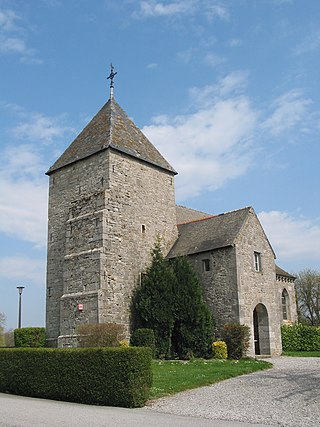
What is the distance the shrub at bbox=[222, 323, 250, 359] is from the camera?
66.6 ft

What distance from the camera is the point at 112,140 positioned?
23219 millimetres

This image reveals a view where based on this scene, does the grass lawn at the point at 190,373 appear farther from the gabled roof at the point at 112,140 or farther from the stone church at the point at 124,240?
the gabled roof at the point at 112,140

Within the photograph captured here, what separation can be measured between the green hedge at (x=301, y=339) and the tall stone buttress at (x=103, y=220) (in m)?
10.4

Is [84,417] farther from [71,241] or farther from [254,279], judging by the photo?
[254,279]

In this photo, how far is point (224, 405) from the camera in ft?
35.0

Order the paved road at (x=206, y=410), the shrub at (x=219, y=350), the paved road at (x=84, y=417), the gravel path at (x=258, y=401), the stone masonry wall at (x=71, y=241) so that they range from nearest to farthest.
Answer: the paved road at (x=84, y=417), the paved road at (x=206, y=410), the gravel path at (x=258, y=401), the shrub at (x=219, y=350), the stone masonry wall at (x=71, y=241)

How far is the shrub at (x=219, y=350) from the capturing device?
65.6 ft

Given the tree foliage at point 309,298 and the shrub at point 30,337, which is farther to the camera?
the tree foliage at point 309,298

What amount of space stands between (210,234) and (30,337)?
1042cm

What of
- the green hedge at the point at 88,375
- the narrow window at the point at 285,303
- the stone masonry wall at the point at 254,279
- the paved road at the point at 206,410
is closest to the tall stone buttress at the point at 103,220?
the stone masonry wall at the point at 254,279

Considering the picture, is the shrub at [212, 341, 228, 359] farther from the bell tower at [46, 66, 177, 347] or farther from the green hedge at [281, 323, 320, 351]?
the green hedge at [281, 323, 320, 351]

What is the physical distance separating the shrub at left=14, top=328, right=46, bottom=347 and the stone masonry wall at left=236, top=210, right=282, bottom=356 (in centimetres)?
1018

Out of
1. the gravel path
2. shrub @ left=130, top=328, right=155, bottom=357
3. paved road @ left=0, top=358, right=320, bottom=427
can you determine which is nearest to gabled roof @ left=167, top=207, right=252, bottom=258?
shrub @ left=130, top=328, right=155, bottom=357

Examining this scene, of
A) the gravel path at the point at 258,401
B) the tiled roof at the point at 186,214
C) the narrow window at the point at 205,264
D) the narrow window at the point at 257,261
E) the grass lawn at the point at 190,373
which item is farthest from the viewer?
the tiled roof at the point at 186,214
